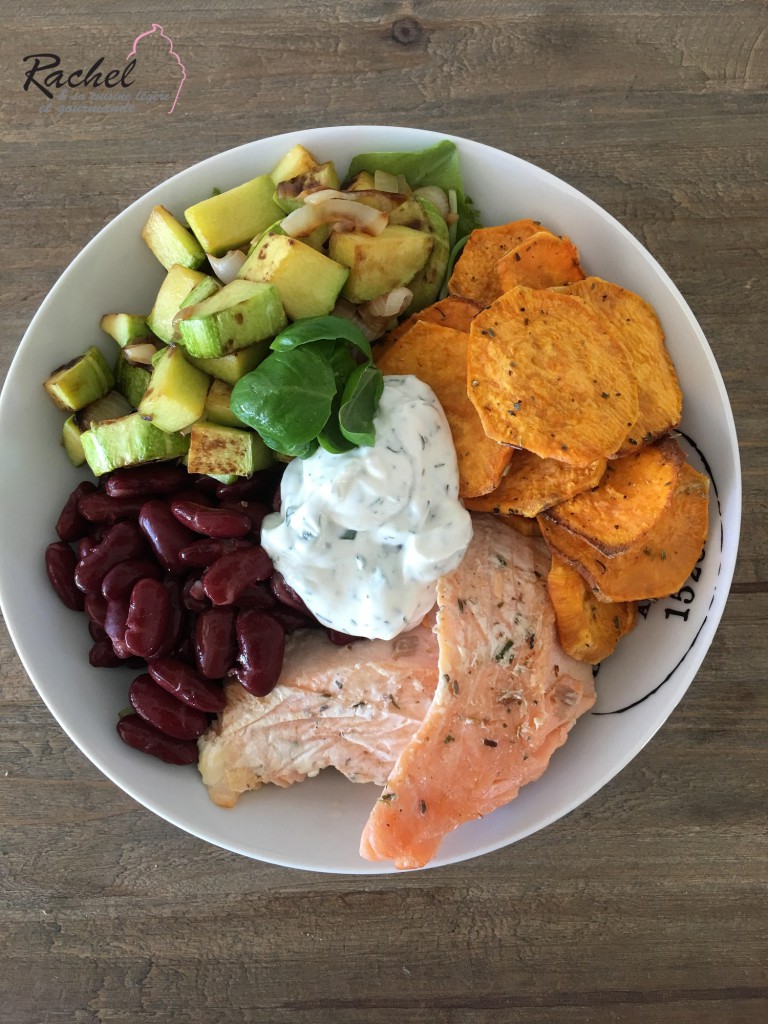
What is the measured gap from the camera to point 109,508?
1.69m

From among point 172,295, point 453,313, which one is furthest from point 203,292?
point 453,313

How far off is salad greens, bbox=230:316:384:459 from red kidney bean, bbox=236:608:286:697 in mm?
392

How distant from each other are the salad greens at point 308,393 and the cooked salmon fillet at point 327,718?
1.68 feet

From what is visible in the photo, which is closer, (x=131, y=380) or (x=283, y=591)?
(x=283, y=591)

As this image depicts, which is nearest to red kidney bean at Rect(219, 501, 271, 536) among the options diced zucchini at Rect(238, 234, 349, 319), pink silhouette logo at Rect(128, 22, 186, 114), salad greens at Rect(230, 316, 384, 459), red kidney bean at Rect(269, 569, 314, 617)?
red kidney bean at Rect(269, 569, 314, 617)

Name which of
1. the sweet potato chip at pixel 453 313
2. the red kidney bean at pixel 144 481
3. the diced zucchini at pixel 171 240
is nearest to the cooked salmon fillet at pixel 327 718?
the red kidney bean at pixel 144 481

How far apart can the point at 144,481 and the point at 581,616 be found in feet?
3.41

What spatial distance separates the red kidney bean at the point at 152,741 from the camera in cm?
169

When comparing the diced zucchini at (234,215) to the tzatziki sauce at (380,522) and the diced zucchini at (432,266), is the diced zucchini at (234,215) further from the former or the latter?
the tzatziki sauce at (380,522)

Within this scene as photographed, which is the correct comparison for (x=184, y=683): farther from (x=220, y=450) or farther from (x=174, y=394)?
(x=174, y=394)

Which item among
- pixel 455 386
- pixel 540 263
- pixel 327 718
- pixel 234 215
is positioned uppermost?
pixel 234 215

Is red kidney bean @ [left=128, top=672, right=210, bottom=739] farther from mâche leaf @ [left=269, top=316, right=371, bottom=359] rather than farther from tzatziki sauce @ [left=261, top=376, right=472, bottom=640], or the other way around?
mâche leaf @ [left=269, top=316, right=371, bottom=359]

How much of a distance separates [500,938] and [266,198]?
201 cm

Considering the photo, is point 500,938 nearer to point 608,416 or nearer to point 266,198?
point 608,416
